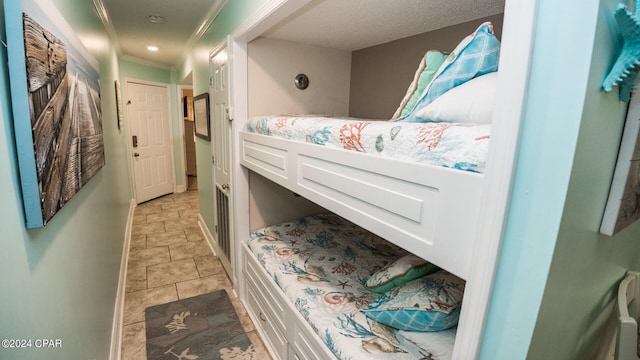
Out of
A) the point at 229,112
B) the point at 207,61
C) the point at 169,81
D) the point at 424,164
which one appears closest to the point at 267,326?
the point at 229,112

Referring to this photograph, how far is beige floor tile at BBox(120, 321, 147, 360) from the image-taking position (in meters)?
1.90

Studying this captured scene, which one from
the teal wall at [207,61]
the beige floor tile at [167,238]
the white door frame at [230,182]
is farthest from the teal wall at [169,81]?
the white door frame at [230,182]

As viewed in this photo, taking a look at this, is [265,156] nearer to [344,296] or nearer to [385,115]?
[344,296]

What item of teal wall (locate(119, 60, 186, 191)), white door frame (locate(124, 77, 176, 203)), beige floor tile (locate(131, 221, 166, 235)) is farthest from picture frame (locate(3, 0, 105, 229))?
teal wall (locate(119, 60, 186, 191))

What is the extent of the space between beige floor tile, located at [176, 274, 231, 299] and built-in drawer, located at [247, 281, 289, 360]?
521 millimetres

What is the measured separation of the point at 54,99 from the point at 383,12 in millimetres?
1488

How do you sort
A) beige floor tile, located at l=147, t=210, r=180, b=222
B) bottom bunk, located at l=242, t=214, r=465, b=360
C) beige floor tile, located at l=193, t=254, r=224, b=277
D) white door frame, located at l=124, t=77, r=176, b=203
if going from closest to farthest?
bottom bunk, located at l=242, t=214, r=465, b=360 → beige floor tile, located at l=193, t=254, r=224, b=277 → beige floor tile, located at l=147, t=210, r=180, b=222 → white door frame, located at l=124, t=77, r=176, b=203

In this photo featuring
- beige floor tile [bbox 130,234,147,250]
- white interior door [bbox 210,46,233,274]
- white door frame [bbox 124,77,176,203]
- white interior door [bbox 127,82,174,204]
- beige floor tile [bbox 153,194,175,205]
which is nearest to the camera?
white interior door [bbox 210,46,233,274]

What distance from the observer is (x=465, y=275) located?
0.68m

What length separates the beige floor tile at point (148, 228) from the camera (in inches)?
150

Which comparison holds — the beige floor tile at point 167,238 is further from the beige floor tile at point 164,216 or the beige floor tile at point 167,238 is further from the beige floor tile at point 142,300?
the beige floor tile at point 142,300

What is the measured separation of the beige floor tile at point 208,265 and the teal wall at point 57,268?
108 cm

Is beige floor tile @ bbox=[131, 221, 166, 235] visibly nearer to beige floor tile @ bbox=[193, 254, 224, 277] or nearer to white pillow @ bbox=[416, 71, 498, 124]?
beige floor tile @ bbox=[193, 254, 224, 277]

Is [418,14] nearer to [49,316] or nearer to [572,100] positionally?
[572,100]
